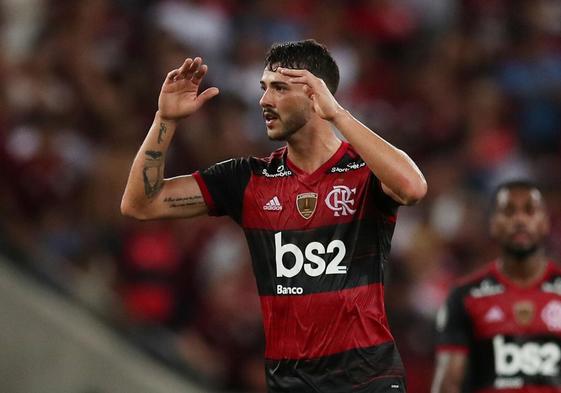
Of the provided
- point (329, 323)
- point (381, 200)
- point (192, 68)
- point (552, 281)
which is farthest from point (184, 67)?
point (552, 281)

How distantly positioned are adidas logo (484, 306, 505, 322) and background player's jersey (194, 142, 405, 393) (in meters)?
2.10

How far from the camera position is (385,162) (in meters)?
4.83

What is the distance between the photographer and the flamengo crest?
5234mm

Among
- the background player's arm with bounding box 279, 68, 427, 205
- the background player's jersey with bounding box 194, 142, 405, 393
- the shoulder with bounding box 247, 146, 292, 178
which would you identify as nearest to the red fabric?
the background player's jersey with bounding box 194, 142, 405, 393

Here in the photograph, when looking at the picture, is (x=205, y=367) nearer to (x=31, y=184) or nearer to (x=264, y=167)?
(x=31, y=184)

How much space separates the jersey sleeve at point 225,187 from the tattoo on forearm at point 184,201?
3 centimetres

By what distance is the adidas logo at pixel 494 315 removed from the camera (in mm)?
7145

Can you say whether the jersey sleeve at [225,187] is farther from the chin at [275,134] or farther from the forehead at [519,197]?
the forehead at [519,197]

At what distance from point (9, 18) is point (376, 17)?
149 inches

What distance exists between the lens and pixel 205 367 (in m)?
9.11

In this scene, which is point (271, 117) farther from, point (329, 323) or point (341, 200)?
point (329, 323)

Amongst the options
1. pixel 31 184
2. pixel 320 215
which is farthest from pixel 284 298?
pixel 31 184

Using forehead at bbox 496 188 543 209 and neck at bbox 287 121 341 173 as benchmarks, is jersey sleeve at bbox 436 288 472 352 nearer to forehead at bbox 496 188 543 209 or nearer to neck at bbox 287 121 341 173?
forehead at bbox 496 188 543 209

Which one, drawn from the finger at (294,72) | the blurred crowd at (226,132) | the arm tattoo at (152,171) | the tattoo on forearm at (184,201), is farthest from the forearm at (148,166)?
the blurred crowd at (226,132)
